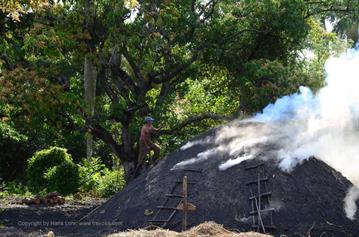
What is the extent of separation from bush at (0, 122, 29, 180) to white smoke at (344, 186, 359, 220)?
14.5 m

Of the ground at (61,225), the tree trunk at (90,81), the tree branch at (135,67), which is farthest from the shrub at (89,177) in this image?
the tree branch at (135,67)

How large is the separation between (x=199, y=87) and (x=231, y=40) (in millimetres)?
5354

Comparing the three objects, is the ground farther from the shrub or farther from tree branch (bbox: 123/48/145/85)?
tree branch (bbox: 123/48/145/85)

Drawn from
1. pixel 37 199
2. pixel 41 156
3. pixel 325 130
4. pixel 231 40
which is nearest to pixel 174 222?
pixel 325 130

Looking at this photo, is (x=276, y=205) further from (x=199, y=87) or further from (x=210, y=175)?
(x=199, y=87)

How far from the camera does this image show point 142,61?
18422 mm

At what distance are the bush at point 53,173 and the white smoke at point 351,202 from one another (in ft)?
34.6

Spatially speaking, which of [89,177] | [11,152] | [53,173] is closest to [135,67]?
[53,173]

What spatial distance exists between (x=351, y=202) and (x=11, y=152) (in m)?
15.7

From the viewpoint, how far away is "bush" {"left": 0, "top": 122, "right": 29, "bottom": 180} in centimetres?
2391

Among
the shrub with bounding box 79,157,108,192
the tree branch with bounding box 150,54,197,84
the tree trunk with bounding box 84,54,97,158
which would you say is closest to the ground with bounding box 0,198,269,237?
the shrub with bounding box 79,157,108,192

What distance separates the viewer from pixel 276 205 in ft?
39.4

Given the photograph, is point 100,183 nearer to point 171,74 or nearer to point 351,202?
point 171,74

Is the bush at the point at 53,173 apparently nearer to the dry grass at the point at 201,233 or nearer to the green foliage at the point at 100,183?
the green foliage at the point at 100,183
